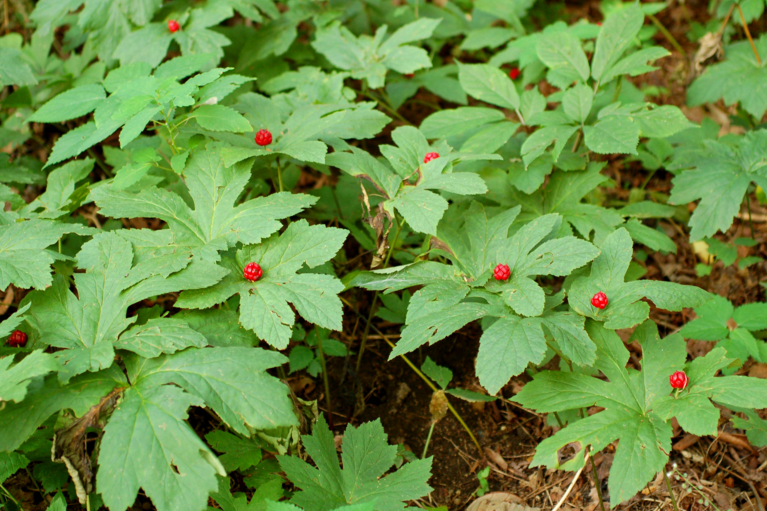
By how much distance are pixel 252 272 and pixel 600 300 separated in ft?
4.28

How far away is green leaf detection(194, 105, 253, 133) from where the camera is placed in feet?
7.08

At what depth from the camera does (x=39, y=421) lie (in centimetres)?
164

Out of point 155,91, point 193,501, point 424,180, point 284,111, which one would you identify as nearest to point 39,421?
point 193,501

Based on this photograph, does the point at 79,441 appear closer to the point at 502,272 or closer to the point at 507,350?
the point at 507,350

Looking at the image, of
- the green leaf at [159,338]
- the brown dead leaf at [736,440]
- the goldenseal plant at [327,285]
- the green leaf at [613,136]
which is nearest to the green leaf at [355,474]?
the goldenseal plant at [327,285]

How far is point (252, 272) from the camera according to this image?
2.02 m

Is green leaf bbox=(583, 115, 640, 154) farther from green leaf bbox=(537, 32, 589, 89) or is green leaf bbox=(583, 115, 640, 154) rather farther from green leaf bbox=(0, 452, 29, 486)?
green leaf bbox=(0, 452, 29, 486)

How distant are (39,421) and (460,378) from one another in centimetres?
183

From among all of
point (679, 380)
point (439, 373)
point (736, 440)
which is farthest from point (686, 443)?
point (439, 373)

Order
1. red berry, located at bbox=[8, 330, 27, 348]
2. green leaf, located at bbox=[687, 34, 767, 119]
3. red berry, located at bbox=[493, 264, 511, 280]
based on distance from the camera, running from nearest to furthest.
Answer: red berry, located at bbox=[8, 330, 27, 348], red berry, located at bbox=[493, 264, 511, 280], green leaf, located at bbox=[687, 34, 767, 119]

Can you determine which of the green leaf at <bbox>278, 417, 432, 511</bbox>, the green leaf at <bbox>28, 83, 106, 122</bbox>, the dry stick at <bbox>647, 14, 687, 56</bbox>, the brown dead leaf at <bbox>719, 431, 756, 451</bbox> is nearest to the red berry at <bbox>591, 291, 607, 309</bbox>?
the green leaf at <bbox>278, 417, 432, 511</bbox>

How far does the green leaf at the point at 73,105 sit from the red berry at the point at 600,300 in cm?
225

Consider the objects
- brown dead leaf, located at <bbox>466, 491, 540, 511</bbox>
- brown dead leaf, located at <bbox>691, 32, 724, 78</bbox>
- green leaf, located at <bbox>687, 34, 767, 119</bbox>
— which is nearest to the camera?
brown dead leaf, located at <bbox>466, 491, 540, 511</bbox>

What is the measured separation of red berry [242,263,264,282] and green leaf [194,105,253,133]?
54 centimetres
